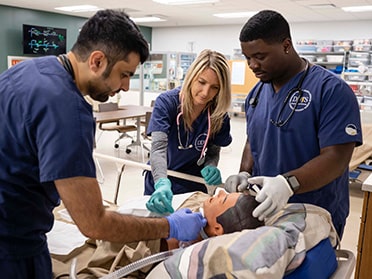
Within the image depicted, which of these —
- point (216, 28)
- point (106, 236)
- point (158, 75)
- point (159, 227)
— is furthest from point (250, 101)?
point (216, 28)

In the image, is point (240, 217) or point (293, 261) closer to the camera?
point (293, 261)

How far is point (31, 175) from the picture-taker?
0.95 metres

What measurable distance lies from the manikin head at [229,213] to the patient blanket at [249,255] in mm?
146

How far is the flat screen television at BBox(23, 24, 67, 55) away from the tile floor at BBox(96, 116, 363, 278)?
9.72ft

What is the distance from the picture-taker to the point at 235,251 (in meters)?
1.00

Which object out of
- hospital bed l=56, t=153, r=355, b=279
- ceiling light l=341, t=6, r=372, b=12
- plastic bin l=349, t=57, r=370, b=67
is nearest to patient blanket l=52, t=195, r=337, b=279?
hospital bed l=56, t=153, r=355, b=279

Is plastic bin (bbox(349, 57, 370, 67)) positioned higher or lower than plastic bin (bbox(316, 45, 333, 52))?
lower

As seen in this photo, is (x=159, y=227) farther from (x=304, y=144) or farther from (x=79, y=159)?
(x=304, y=144)

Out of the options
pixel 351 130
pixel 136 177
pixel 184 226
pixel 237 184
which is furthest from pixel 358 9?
pixel 184 226

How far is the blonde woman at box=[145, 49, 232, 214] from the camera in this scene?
171 centimetres

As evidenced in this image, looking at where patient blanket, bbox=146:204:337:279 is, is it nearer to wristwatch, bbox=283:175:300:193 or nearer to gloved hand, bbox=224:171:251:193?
wristwatch, bbox=283:175:300:193

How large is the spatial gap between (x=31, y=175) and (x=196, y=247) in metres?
0.47

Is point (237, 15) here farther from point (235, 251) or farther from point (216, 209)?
point (235, 251)

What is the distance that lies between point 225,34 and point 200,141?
8.62 meters
